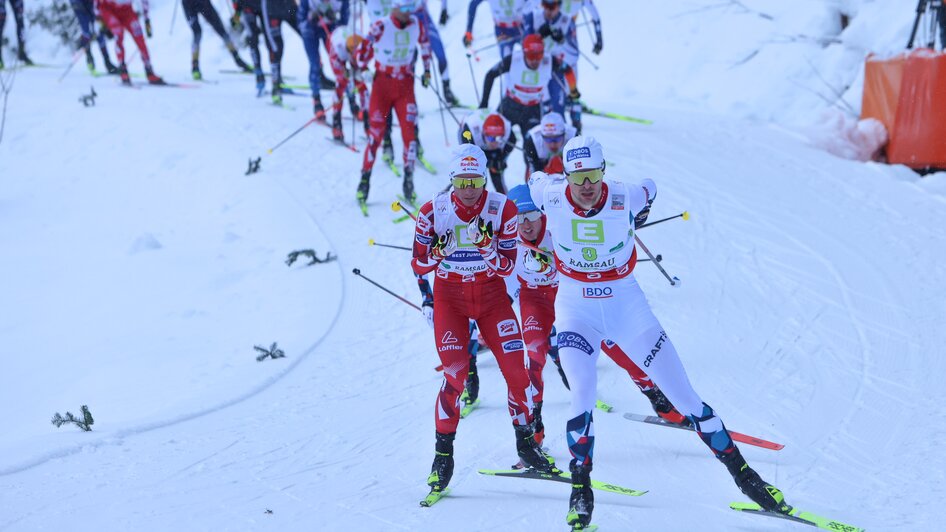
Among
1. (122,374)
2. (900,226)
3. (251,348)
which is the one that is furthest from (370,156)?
(900,226)

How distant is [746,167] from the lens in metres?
12.5

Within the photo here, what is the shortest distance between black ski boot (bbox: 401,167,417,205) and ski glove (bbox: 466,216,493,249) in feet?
18.2

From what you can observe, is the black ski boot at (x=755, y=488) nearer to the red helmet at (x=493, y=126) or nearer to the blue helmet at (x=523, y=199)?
the blue helmet at (x=523, y=199)

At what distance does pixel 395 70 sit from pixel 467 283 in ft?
18.3

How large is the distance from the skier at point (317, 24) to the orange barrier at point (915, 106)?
8.18 metres

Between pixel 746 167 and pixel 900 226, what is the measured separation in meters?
2.57

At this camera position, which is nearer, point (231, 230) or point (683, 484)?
point (683, 484)

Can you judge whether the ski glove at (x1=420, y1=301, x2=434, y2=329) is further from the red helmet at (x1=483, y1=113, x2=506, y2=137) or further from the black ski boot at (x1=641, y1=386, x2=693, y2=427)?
the red helmet at (x1=483, y1=113, x2=506, y2=137)

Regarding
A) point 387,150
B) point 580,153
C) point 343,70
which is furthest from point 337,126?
point 580,153

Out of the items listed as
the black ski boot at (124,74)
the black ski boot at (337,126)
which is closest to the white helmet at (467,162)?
the black ski boot at (337,126)

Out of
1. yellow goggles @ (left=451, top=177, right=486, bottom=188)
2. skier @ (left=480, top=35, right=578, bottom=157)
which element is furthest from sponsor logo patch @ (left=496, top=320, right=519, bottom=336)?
skier @ (left=480, top=35, right=578, bottom=157)

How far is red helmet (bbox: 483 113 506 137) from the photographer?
8.98 meters

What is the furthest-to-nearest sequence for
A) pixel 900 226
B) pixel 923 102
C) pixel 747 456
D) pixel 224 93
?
pixel 224 93
pixel 923 102
pixel 900 226
pixel 747 456

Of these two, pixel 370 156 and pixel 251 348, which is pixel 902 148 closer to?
pixel 370 156
